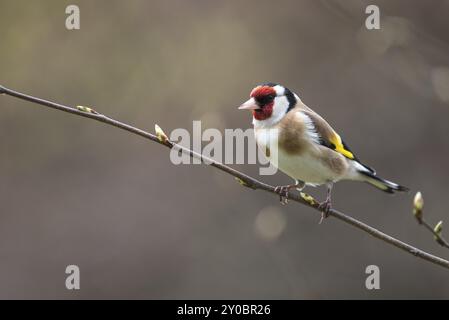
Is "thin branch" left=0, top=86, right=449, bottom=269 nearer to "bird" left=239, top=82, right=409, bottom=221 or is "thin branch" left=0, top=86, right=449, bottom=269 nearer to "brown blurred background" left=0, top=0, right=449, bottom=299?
"bird" left=239, top=82, right=409, bottom=221

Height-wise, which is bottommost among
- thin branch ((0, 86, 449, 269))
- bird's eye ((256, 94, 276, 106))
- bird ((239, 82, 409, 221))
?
thin branch ((0, 86, 449, 269))

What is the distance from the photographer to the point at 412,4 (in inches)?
281

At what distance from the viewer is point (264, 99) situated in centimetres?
410

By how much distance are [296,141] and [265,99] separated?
1.02 ft

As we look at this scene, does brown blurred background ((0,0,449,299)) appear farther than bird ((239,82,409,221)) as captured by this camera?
Yes

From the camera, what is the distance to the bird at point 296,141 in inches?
160

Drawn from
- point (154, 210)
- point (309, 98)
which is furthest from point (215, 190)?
point (309, 98)

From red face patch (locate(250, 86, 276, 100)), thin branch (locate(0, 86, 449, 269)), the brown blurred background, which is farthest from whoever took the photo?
the brown blurred background

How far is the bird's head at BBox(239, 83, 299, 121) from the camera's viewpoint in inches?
160

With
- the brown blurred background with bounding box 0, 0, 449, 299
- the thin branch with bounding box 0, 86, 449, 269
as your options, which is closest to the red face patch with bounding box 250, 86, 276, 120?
the thin branch with bounding box 0, 86, 449, 269

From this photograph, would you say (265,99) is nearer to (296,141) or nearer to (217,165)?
(296,141)

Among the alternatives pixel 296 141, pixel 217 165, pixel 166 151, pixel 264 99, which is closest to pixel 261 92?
pixel 264 99

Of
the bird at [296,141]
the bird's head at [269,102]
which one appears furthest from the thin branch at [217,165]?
the bird's head at [269,102]

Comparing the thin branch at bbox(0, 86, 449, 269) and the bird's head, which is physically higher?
the bird's head
